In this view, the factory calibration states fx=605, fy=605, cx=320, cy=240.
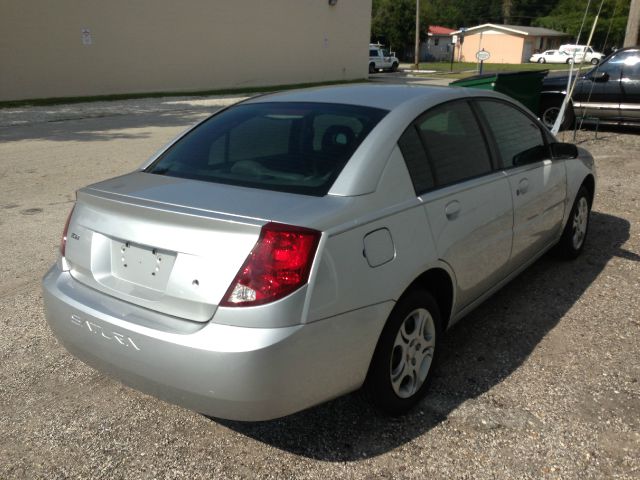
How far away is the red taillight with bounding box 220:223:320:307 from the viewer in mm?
2277

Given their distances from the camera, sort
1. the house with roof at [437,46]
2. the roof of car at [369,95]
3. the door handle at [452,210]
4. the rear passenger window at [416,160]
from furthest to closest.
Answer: the house with roof at [437,46]
the roof of car at [369,95]
the door handle at [452,210]
the rear passenger window at [416,160]

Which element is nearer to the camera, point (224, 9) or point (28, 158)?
point (28, 158)

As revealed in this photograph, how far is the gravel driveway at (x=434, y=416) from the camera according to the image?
8.70ft

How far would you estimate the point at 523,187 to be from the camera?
3.83 metres

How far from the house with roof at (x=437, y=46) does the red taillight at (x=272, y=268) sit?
7159cm

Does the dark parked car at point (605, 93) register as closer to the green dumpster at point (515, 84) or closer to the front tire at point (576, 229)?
the green dumpster at point (515, 84)

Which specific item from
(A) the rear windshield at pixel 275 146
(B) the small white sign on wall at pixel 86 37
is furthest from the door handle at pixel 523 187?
(B) the small white sign on wall at pixel 86 37

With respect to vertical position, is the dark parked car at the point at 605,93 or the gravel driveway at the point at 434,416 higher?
the dark parked car at the point at 605,93

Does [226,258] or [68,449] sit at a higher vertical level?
[226,258]

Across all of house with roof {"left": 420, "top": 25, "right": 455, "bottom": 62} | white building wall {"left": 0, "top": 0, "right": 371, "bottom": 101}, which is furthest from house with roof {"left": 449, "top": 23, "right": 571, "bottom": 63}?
white building wall {"left": 0, "top": 0, "right": 371, "bottom": 101}

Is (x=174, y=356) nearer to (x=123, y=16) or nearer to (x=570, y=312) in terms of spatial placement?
(x=570, y=312)

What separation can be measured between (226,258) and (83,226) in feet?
2.95

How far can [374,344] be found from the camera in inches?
102

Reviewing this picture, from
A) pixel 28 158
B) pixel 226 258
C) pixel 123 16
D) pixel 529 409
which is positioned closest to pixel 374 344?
pixel 226 258
